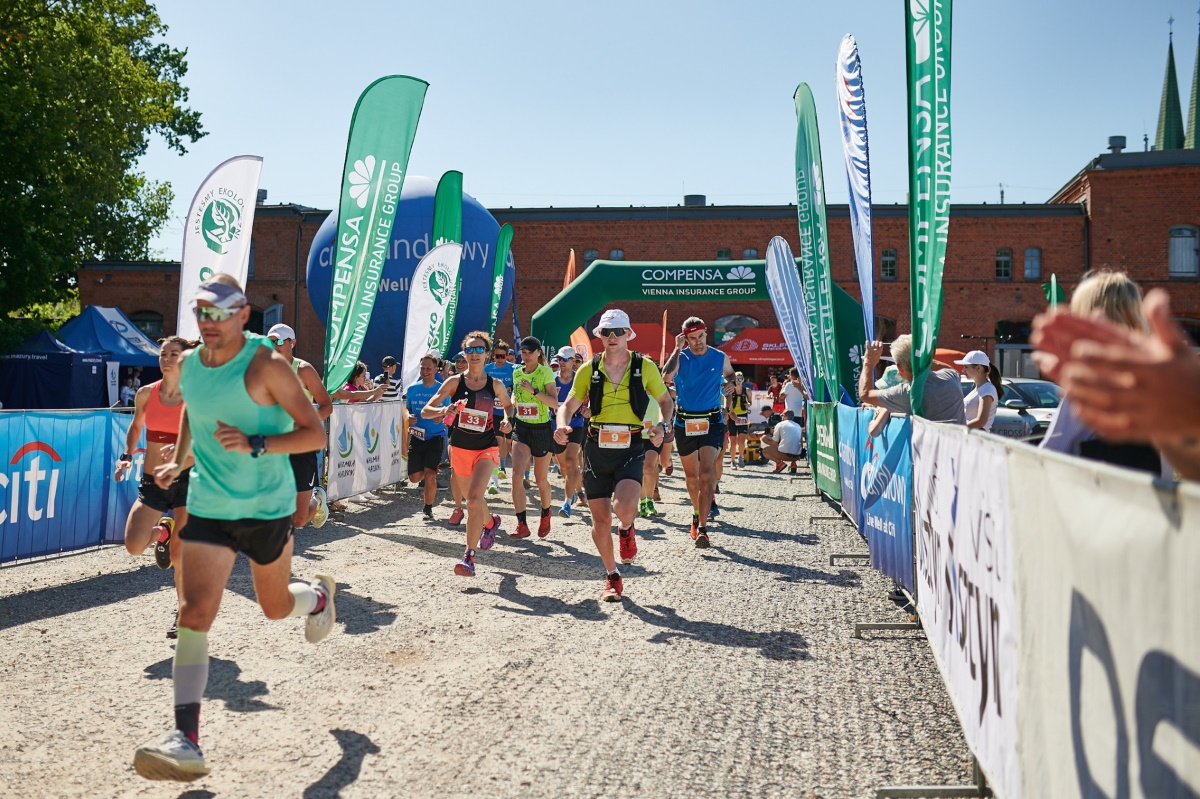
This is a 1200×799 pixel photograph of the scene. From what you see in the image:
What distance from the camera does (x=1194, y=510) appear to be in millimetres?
1613

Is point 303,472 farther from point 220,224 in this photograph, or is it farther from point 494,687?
point 220,224

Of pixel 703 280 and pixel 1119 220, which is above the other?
pixel 1119 220

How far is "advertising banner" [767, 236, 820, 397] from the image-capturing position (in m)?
13.7

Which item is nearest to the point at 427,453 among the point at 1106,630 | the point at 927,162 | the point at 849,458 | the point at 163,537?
the point at 849,458

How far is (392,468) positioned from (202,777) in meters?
11.8

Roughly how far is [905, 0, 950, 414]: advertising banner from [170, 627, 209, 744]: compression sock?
4474 millimetres

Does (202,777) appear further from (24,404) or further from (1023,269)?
(1023,269)

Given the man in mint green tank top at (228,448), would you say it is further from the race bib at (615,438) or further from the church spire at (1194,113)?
the church spire at (1194,113)

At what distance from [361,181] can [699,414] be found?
17.9ft

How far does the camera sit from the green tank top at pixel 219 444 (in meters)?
4.05

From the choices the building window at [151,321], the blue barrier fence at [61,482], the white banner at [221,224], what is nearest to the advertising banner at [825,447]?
the white banner at [221,224]

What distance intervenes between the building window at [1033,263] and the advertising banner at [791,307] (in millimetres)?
30178

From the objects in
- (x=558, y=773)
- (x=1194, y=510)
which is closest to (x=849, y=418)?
(x=558, y=773)

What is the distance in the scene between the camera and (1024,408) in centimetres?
1595
